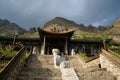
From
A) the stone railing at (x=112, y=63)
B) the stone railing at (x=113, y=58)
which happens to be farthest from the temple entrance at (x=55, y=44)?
the stone railing at (x=113, y=58)

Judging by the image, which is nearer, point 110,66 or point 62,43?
point 110,66

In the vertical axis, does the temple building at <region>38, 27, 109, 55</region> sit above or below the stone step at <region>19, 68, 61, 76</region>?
above

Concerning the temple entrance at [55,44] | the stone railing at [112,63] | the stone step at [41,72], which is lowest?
the stone step at [41,72]

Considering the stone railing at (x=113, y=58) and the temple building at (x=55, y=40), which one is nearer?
the stone railing at (x=113, y=58)

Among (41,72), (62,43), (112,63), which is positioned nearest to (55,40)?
(62,43)

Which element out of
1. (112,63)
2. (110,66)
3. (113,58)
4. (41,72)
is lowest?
(41,72)

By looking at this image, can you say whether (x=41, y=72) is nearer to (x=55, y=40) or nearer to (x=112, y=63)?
(x=112, y=63)

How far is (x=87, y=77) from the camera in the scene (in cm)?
966

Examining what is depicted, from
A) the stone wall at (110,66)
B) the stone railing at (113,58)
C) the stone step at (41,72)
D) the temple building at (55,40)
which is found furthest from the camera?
the temple building at (55,40)

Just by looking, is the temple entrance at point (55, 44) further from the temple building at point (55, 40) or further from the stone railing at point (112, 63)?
the stone railing at point (112, 63)

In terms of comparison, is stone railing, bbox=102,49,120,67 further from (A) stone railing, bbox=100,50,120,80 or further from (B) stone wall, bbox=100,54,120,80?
(B) stone wall, bbox=100,54,120,80

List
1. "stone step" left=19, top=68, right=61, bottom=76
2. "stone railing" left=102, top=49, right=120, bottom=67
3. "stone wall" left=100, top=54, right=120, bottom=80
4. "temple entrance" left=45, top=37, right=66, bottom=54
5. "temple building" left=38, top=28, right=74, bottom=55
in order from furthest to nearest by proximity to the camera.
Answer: "temple entrance" left=45, top=37, right=66, bottom=54 → "temple building" left=38, top=28, right=74, bottom=55 → "stone railing" left=102, top=49, right=120, bottom=67 → "stone wall" left=100, top=54, right=120, bottom=80 → "stone step" left=19, top=68, right=61, bottom=76

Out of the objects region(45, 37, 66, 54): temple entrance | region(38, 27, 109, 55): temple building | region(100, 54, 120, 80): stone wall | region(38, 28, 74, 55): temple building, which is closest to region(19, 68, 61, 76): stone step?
region(100, 54, 120, 80): stone wall

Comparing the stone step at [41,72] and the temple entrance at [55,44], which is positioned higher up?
the temple entrance at [55,44]
